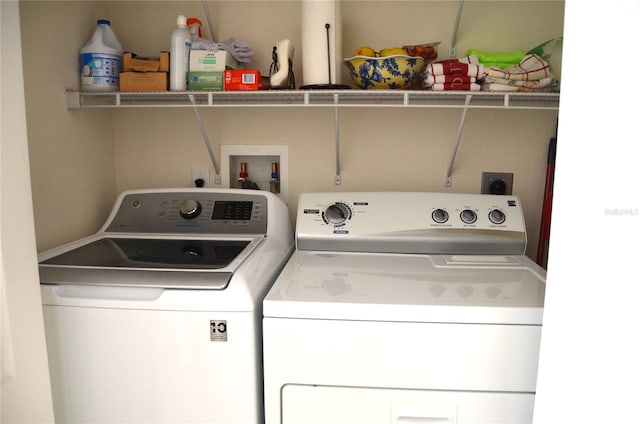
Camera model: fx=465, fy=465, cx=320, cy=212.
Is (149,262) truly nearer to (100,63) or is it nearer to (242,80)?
(242,80)

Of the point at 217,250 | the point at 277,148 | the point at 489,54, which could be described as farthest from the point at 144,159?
the point at 489,54

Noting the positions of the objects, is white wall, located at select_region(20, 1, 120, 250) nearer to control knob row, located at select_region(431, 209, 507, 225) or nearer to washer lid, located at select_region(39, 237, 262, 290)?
washer lid, located at select_region(39, 237, 262, 290)

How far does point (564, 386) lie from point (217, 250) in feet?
→ 3.56

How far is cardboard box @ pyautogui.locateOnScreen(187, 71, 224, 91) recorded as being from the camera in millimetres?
1780

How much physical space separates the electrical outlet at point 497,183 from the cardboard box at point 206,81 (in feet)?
3.89

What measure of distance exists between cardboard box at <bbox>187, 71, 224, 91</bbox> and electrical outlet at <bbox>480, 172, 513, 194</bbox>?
1185 mm

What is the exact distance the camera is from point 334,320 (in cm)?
119

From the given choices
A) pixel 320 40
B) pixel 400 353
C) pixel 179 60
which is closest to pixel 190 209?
pixel 179 60

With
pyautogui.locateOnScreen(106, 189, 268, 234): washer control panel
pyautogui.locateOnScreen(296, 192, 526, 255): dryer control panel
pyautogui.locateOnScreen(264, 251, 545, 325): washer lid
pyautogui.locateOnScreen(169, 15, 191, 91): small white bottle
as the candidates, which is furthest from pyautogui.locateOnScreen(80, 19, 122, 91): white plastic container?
pyautogui.locateOnScreen(264, 251, 545, 325): washer lid

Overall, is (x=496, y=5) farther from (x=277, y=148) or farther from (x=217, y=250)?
(x=217, y=250)

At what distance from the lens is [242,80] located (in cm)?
175

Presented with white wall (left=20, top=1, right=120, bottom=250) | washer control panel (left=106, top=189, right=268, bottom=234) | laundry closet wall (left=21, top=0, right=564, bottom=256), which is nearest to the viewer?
white wall (left=20, top=1, right=120, bottom=250)

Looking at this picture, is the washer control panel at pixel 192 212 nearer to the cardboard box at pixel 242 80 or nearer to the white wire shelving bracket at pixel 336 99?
the white wire shelving bracket at pixel 336 99

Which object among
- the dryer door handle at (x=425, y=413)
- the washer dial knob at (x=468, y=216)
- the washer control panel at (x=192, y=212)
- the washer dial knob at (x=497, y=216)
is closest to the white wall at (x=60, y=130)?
the washer control panel at (x=192, y=212)
